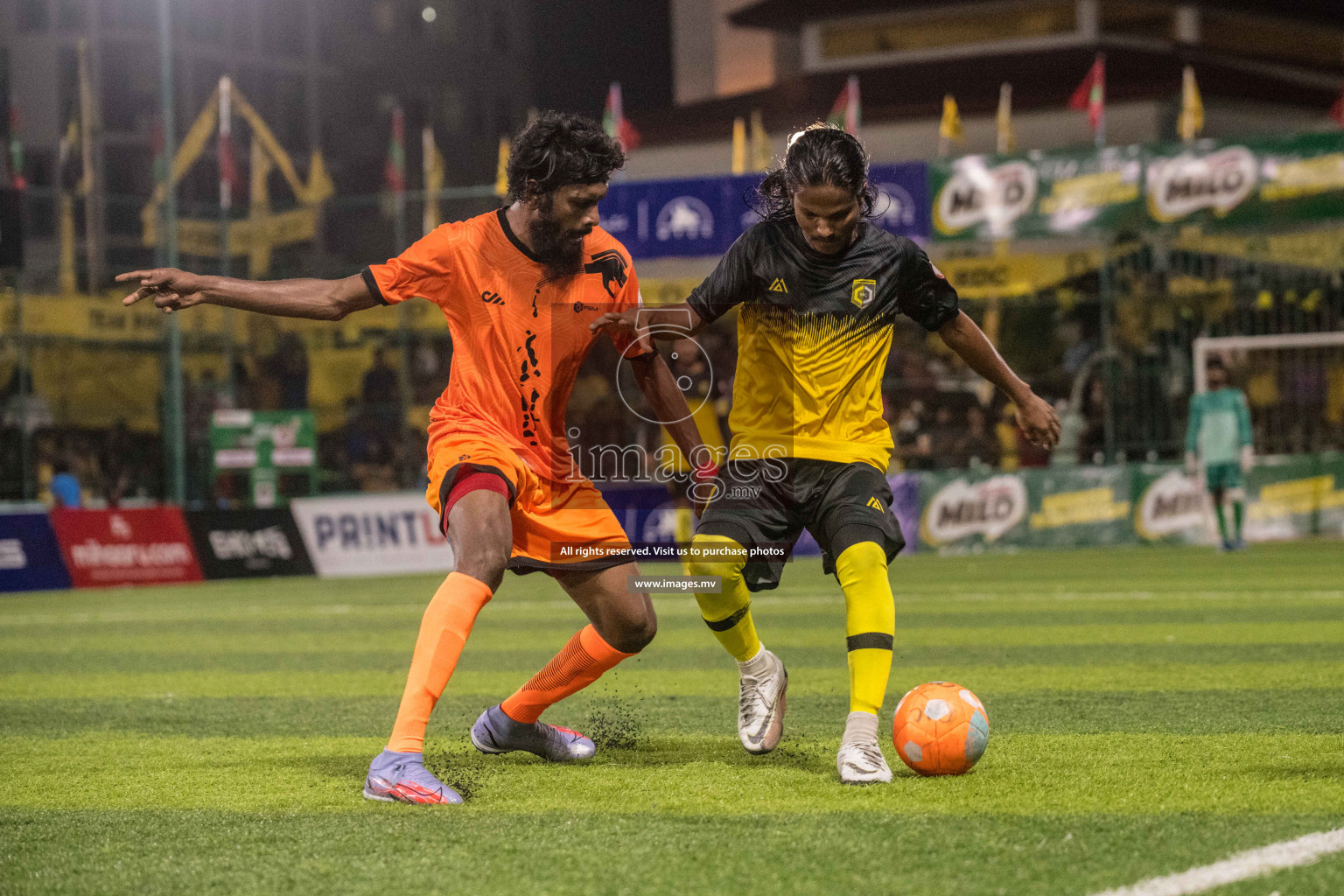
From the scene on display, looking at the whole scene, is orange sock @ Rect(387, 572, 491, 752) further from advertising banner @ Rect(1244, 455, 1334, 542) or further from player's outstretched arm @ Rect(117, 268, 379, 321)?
advertising banner @ Rect(1244, 455, 1334, 542)

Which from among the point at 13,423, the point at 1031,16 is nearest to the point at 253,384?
the point at 13,423

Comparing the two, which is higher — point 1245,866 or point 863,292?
point 863,292

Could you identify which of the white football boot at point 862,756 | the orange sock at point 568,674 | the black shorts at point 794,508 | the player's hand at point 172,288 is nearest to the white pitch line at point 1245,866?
the white football boot at point 862,756

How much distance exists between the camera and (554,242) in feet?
16.3

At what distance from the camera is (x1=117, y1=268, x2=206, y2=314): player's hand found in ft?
15.3

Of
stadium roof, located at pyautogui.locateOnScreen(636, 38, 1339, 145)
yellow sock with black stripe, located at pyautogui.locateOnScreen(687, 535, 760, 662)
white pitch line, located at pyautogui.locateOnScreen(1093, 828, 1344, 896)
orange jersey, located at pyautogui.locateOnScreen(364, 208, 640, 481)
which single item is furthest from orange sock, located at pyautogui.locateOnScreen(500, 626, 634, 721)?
stadium roof, located at pyautogui.locateOnScreen(636, 38, 1339, 145)

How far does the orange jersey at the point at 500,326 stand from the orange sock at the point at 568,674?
0.65 m

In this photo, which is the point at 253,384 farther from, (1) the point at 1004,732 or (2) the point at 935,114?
(2) the point at 935,114

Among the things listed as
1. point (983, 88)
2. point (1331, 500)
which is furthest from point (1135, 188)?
point (983, 88)

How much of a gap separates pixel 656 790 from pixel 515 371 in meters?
1.39

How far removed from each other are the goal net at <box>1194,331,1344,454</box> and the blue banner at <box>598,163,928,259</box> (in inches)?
166

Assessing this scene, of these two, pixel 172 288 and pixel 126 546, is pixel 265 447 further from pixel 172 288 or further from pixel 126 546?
pixel 172 288

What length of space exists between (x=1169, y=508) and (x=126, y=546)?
41.4 ft

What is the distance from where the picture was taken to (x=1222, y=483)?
685 inches
